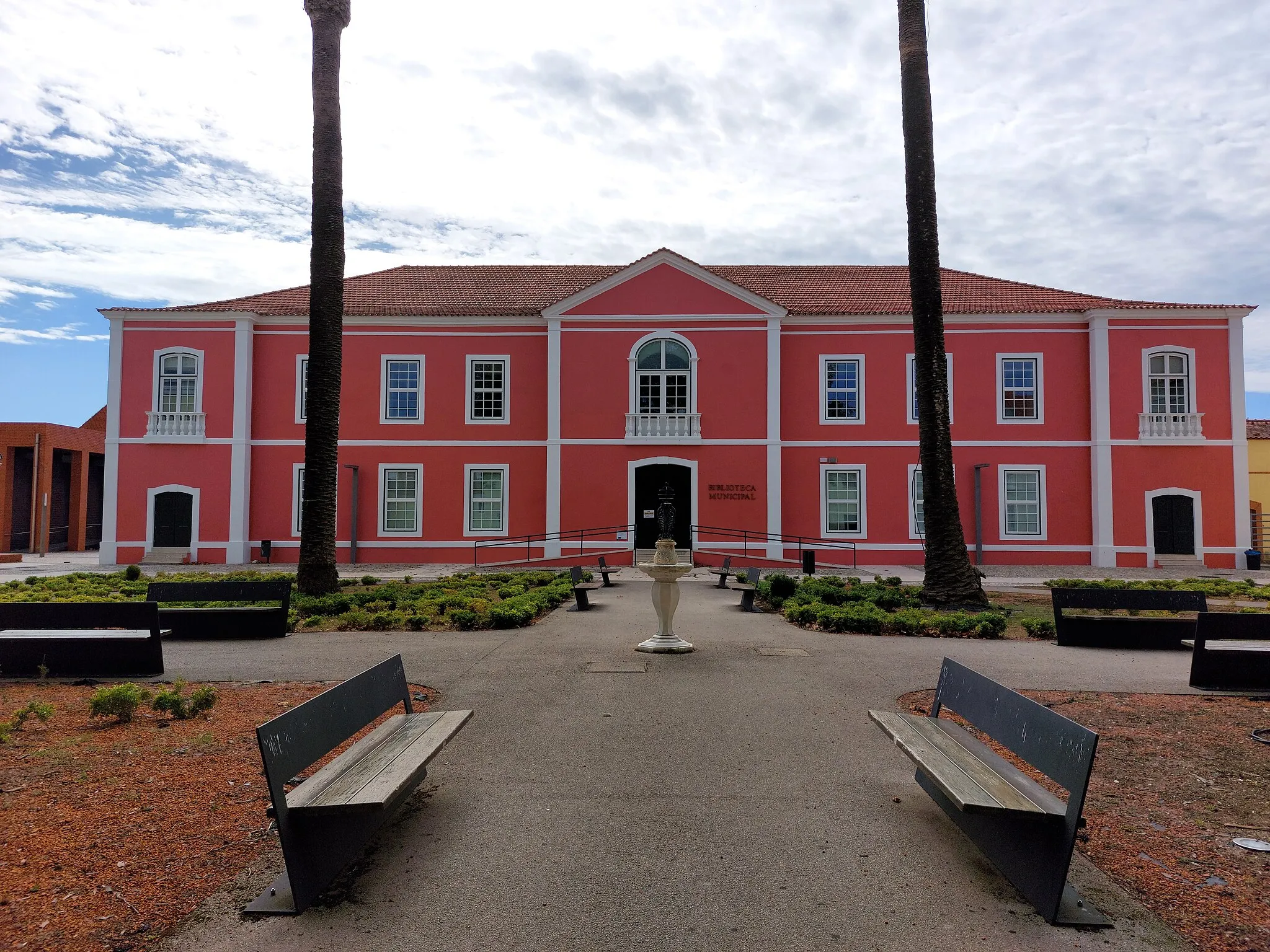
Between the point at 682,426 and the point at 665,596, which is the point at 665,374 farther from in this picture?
the point at 665,596

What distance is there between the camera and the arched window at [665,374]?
24.9 metres

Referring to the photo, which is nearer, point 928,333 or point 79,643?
point 79,643

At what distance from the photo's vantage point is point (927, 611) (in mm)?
12695

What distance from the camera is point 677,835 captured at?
4.45 meters

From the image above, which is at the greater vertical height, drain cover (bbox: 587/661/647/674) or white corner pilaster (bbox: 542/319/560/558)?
white corner pilaster (bbox: 542/319/560/558)

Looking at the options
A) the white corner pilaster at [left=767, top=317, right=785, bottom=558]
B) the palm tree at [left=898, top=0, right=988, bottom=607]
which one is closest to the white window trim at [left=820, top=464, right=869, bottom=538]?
the white corner pilaster at [left=767, top=317, right=785, bottom=558]

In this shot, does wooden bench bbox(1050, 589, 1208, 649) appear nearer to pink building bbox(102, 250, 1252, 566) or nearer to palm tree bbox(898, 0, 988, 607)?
palm tree bbox(898, 0, 988, 607)

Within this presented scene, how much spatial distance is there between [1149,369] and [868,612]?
1844 cm

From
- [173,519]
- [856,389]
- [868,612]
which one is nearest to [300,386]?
[173,519]

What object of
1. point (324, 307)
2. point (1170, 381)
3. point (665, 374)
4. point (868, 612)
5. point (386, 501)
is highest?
point (665, 374)

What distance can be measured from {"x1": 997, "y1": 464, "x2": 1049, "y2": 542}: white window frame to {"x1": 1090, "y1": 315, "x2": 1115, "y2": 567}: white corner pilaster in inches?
54.4

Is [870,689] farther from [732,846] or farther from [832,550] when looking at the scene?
[832,550]

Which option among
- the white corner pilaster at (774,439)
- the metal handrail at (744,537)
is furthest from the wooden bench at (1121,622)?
the white corner pilaster at (774,439)

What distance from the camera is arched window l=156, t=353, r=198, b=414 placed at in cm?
2547
